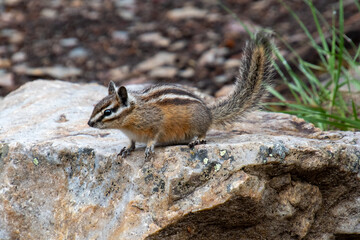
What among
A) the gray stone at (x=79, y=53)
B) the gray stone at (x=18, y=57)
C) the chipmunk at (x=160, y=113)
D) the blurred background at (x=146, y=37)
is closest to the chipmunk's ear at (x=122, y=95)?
the chipmunk at (x=160, y=113)

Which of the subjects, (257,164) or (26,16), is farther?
(26,16)

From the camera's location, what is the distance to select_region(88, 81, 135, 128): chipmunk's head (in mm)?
3805

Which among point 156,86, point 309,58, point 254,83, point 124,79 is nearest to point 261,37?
point 254,83

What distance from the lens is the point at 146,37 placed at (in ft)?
31.0

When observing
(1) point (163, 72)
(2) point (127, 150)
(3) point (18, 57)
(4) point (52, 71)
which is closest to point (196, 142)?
(2) point (127, 150)

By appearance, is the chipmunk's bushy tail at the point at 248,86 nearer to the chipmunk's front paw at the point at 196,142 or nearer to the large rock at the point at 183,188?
the large rock at the point at 183,188

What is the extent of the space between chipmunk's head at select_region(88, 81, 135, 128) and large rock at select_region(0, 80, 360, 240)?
0.67 feet

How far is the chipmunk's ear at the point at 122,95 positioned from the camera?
384cm

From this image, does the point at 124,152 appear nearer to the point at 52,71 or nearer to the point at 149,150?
the point at 149,150

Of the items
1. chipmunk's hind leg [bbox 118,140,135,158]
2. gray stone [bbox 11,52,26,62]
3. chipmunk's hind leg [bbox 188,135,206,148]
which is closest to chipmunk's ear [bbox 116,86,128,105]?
chipmunk's hind leg [bbox 118,140,135,158]

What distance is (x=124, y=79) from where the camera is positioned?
329 inches

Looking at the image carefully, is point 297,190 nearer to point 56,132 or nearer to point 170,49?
point 56,132

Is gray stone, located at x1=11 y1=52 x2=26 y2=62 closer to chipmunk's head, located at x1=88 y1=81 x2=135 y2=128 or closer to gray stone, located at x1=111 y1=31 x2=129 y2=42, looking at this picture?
gray stone, located at x1=111 y1=31 x2=129 y2=42

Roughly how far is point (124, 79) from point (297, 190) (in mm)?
4988
